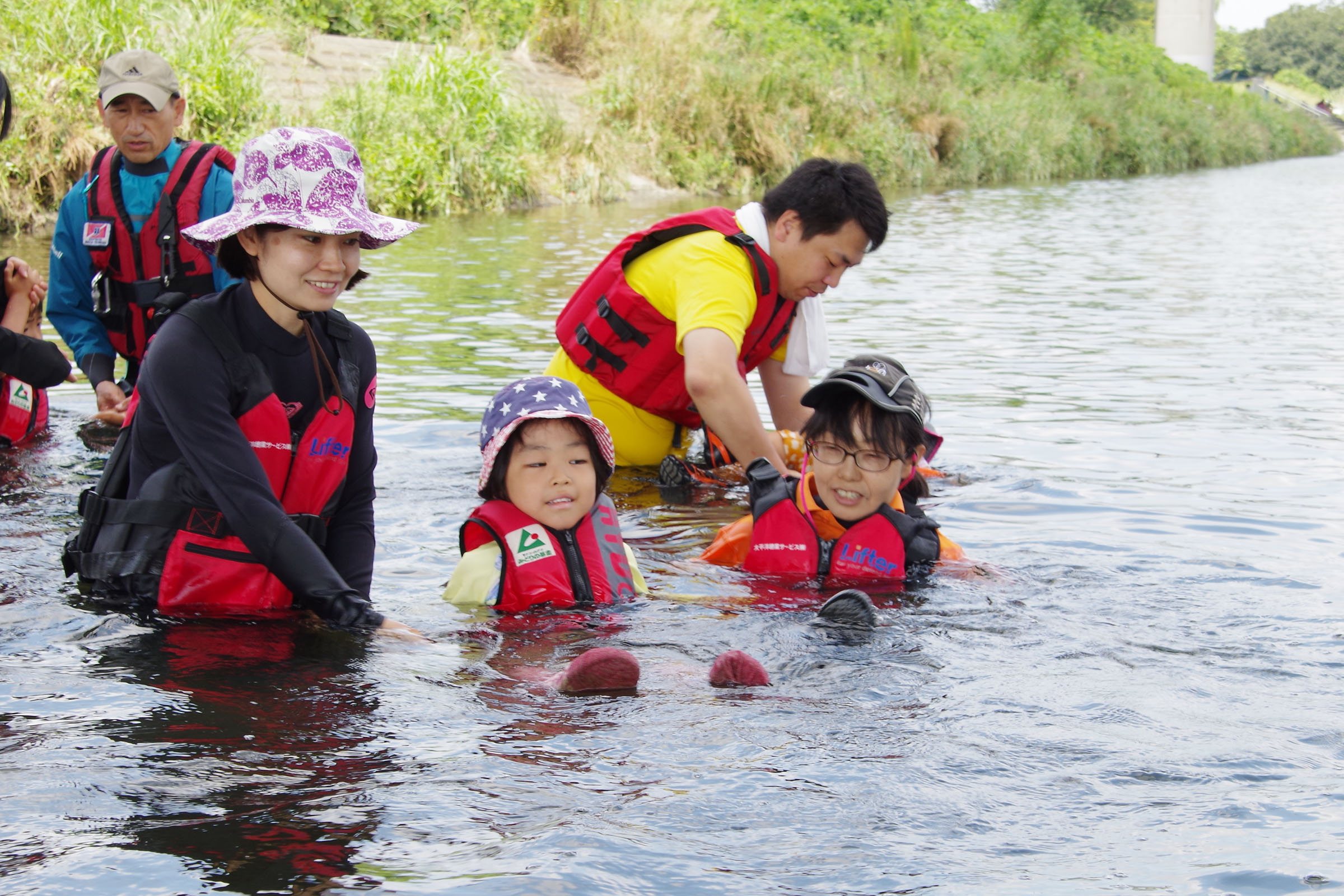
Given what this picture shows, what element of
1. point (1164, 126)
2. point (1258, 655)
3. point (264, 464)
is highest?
point (1164, 126)

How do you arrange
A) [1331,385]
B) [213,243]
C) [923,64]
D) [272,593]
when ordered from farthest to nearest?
[923,64] → [1331,385] → [272,593] → [213,243]

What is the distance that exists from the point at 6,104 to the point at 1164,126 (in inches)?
1504

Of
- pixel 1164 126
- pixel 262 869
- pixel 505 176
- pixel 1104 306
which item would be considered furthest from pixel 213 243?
pixel 1164 126

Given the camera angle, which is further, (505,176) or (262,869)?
(505,176)

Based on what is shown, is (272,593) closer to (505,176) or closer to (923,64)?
(505,176)

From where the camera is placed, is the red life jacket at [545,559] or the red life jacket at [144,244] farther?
the red life jacket at [144,244]

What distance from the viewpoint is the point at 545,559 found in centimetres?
411

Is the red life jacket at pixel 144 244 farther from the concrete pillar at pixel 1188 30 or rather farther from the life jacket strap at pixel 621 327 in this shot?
the concrete pillar at pixel 1188 30

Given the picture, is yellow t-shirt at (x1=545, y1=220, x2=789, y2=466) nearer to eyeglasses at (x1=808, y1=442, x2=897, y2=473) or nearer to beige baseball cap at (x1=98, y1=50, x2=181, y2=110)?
eyeglasses at (x1=808, y1=442, x2=897, y2=473)

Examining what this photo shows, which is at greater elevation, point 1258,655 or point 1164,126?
point 1164,126

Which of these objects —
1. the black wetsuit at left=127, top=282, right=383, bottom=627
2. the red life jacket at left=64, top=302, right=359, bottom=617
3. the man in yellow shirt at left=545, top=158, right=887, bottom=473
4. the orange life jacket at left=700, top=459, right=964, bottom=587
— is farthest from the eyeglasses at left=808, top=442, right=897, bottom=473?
the black wetsuit at left=127, top=282, right=383, bottom=627

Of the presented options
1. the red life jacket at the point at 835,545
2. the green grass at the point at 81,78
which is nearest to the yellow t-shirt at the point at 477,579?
the red life jacket at the point at 835,545

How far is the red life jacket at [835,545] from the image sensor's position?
4.56 m

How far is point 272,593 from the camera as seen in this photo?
368 cm
